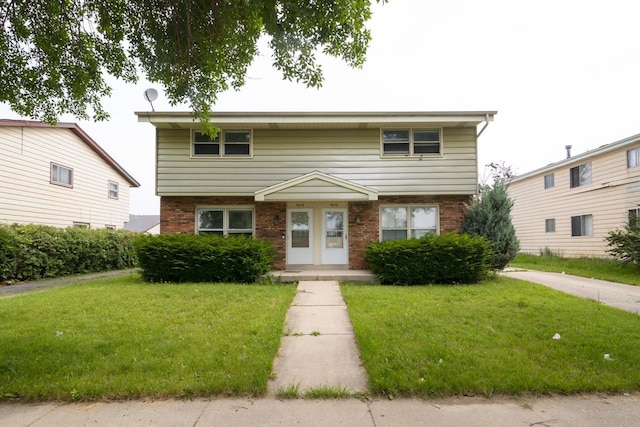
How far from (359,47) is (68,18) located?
4302 mm

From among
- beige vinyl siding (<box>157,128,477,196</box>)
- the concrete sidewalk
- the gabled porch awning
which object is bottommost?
the concrete sidewalk

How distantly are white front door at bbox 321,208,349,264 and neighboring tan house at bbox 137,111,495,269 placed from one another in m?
0.03

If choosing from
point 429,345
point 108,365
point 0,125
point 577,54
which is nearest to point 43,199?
point 0,125

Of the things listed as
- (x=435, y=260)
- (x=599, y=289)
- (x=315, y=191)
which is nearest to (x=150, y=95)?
(x=315, y=191)

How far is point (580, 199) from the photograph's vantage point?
17.1 metres

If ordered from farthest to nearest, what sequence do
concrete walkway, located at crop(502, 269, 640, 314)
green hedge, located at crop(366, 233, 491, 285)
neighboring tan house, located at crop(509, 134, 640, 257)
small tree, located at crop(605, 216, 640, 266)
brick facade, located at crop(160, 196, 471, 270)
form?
neighboring tan house, located at crop(509, 134, 640, 257) → brick facade, located at crop(160, 196, 471, 270) → small tree, located at crop(605, 216, 640, 266) → green hedge, located at crop(366, 233, 491, 285) → concrete walkway, located at crop(502, 269, 640, 314)

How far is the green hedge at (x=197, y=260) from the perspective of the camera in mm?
9508

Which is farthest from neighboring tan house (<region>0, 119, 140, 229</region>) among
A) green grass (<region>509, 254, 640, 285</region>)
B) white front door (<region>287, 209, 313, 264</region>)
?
green grass (<region>509, 254, 640, 285</region>)

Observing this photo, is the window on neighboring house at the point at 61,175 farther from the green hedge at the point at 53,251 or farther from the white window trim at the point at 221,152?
the white window trim at the point at 221,152

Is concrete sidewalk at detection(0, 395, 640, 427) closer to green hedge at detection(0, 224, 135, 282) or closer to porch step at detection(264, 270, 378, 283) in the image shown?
porch step at detection(264, 270, 378, 283)

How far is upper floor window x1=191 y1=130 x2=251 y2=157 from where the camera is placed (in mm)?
11766

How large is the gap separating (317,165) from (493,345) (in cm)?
824

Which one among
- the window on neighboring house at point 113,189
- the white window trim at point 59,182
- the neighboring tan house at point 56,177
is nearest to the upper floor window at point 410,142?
the neighboring tan house at point 56,177

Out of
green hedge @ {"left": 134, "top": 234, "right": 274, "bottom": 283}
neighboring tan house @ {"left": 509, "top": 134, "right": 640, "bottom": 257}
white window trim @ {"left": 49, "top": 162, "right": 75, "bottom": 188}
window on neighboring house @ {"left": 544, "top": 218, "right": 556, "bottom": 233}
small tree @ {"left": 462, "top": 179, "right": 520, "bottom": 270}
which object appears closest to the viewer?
green hedge @ {"left": 134, "top": 234, "right": 274, "bottom": 283}
